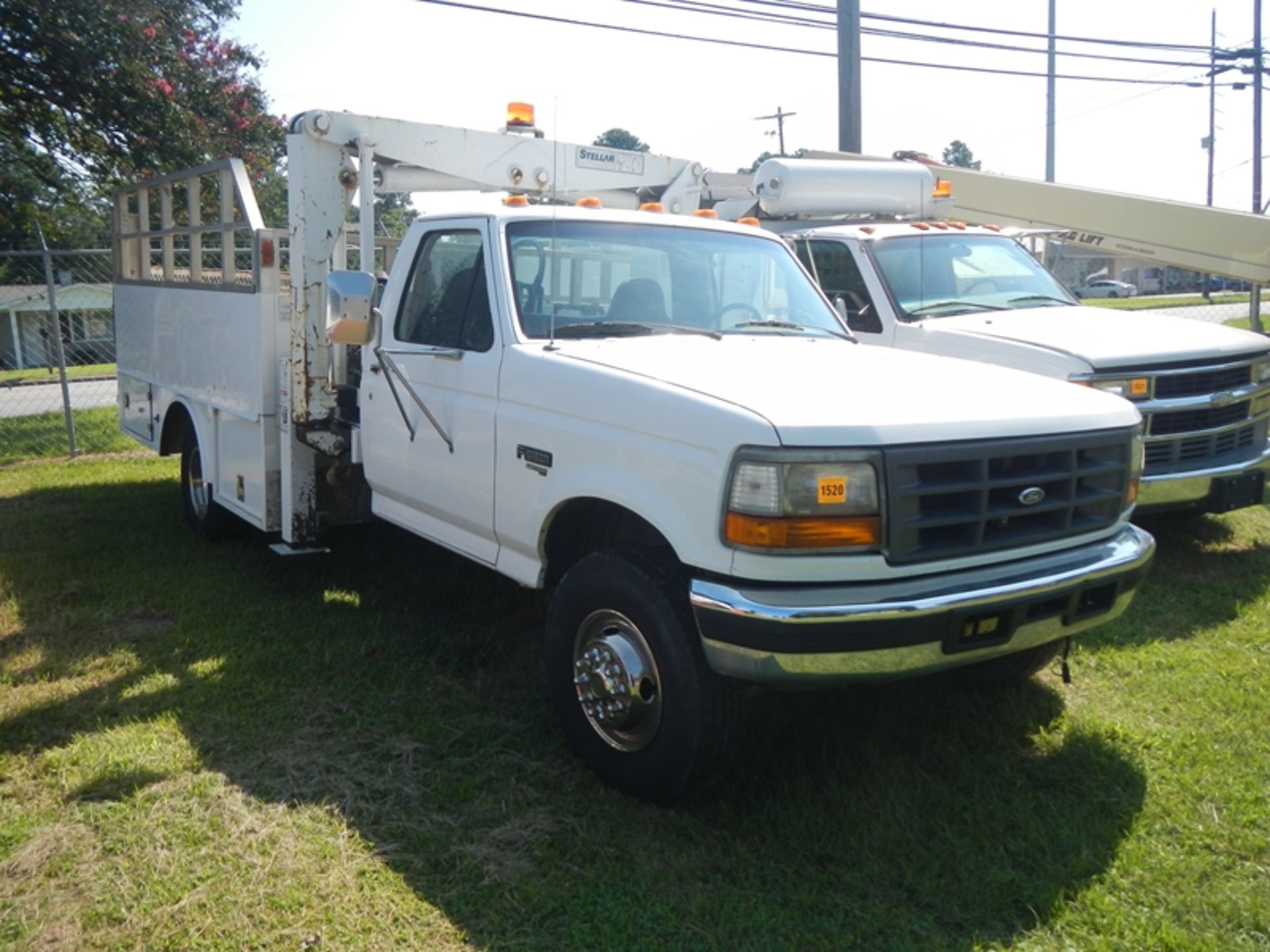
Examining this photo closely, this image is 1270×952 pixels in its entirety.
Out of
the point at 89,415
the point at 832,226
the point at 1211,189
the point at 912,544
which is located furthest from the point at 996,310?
the point at 1211,189

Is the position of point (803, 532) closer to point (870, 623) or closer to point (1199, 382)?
point (870, 623)

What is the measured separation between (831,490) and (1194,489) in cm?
390

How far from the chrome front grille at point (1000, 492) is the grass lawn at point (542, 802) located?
97cm

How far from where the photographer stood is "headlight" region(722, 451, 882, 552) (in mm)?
3426

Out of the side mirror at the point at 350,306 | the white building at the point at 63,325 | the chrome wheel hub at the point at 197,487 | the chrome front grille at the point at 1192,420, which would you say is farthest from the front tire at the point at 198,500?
the chrome front grille at the point at 1192,420

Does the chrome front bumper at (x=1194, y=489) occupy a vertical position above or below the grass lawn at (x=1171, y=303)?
below

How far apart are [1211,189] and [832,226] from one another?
40637mm

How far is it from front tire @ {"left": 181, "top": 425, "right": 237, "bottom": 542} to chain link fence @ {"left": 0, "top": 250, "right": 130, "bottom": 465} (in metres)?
2.02

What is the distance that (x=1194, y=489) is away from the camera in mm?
6398

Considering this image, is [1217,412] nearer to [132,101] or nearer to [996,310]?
[996,310]

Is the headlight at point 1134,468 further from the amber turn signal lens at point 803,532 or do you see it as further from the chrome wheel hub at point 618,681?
the chrome wheel hub at point 618,681

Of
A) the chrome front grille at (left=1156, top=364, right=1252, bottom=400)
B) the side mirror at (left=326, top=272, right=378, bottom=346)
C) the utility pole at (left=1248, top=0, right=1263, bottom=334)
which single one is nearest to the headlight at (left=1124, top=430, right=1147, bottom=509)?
the chrome front grille at (left=1156, top=364, right=1252, bottom=400)

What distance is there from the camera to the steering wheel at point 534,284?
4738 mm

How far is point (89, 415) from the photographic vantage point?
1338 cm
